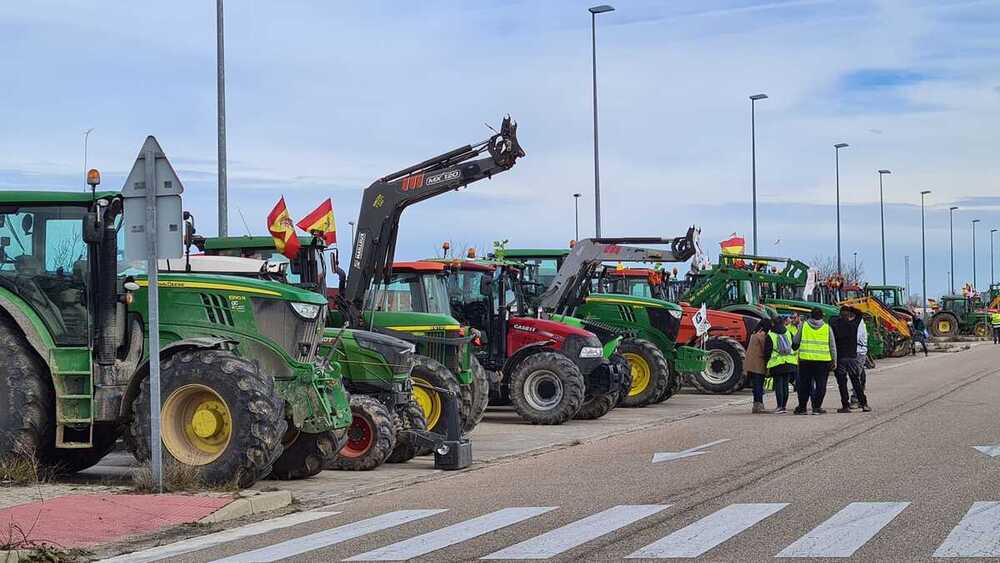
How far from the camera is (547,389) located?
2341cm

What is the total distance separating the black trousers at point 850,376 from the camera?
2439cm

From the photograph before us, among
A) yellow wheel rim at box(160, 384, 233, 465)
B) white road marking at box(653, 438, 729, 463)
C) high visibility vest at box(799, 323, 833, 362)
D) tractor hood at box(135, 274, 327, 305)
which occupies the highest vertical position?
tractor hood at box(135, 274, 327, 305)

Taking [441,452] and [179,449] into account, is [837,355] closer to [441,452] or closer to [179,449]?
[441,452]

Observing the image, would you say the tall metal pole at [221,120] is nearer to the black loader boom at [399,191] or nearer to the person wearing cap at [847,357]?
the black loader boom at [399,191]

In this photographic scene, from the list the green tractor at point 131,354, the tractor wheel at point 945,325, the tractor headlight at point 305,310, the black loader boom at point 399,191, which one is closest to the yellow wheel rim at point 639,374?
the black loader boom at point 399,191

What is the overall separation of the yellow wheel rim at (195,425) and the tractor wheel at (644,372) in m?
14.9

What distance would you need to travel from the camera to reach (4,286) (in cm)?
1390

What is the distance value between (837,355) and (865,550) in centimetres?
1542

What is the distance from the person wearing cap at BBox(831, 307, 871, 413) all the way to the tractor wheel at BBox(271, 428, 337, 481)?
475 inches

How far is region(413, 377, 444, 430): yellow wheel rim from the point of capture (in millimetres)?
18516

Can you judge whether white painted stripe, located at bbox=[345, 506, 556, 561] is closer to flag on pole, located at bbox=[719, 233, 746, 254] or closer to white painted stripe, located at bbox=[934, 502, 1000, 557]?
white painted stripe, located at bbox=[934, 502, 1000, 557]

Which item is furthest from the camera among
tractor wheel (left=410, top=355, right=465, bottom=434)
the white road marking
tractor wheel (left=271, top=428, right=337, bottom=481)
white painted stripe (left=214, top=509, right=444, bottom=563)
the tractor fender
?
tractor wheel (left=410, top=355, right=465, bottom=434)

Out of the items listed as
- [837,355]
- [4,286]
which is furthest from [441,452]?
[837,355]

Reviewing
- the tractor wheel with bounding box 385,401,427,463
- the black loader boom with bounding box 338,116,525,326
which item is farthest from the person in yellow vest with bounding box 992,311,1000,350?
the tractor wheel with bounding box 385,401,427,463
